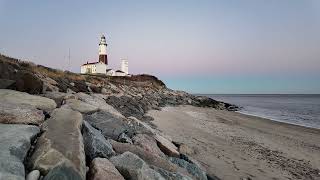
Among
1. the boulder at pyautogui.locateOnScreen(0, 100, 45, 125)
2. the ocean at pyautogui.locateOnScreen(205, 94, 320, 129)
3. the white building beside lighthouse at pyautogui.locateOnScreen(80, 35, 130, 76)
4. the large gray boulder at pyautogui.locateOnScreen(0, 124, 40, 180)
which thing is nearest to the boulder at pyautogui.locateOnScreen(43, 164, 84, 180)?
the large gray boulder at pyautogui.locateOnScreen(0, 124, 40, 180)

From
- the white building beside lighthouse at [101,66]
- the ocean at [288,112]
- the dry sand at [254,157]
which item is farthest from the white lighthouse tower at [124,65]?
the dry sand at [254,157]

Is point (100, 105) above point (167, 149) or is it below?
above

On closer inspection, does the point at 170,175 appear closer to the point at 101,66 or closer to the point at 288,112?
the point at 288,112

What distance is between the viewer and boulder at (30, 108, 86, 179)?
16.6ft

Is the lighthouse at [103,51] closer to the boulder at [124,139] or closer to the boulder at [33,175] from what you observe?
the boulder at [124,139]

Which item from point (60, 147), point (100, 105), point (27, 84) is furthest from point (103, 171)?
point (100, 105)

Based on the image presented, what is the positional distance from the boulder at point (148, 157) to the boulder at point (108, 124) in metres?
1.05

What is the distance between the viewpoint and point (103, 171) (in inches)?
215

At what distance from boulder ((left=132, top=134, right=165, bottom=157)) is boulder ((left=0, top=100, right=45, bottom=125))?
8.49ft

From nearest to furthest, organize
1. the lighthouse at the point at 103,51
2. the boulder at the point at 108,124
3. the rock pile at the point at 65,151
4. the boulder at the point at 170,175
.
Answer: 1. the rock pile at the point at 65,151
2. the boulder at the point at 170,175
3. the boulder at the point at 108,124
4. the lighthouse at the point at 103,51

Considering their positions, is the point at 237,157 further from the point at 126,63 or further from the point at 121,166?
the point at 126,63

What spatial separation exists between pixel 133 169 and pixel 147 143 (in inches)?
102

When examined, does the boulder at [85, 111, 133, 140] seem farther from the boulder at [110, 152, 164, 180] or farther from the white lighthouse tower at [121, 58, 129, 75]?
the white lighthouse tower at [121, 58, 129, 75]

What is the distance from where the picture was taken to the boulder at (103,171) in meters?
5.36
